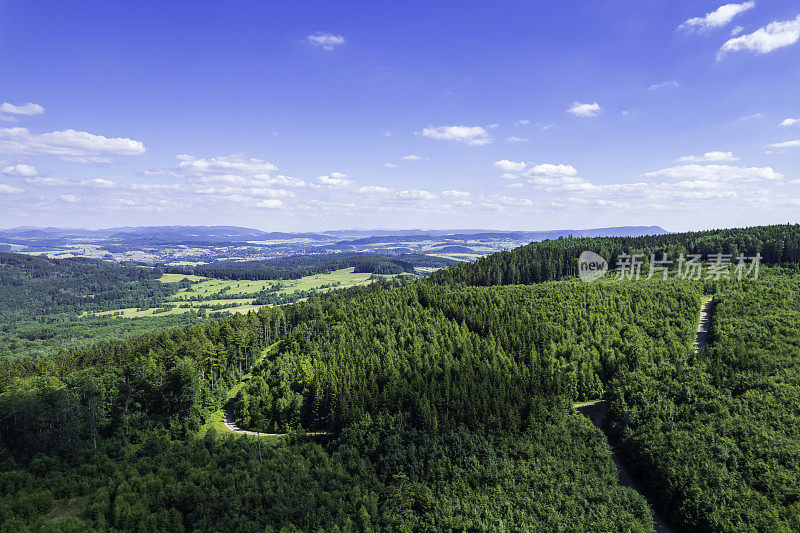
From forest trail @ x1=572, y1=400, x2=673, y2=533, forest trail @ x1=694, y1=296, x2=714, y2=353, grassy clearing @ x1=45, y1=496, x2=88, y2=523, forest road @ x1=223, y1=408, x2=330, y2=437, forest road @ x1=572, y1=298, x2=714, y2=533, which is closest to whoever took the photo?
grassy clearing @ x1=45, y1=496, x2=88, y2=523

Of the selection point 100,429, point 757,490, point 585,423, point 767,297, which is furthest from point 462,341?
point 767,297

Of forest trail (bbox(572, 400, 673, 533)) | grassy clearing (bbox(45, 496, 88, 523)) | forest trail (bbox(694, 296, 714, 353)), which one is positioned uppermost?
forest trail (bbox(694, 296, 714, 353))

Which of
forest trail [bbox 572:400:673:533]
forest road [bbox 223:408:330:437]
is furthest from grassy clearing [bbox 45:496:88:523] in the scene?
forest trail [bbox 572:400:673:533]

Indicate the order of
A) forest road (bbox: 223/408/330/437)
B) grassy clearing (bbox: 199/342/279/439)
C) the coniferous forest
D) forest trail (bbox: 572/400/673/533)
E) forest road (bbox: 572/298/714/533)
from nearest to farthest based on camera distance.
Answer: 1. the coniferous forest
2. forest trail (bbox: 572/400/673/533)
3. forest road (bbox: 572/298/714/533)
4. grassy clearing (bbox: 199/342/279/439)
5. forest road (bbox: 223/408/330/437)

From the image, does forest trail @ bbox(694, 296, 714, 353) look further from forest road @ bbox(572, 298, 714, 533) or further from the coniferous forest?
the coniferous forest

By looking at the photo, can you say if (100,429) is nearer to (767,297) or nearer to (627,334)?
(627,334)
